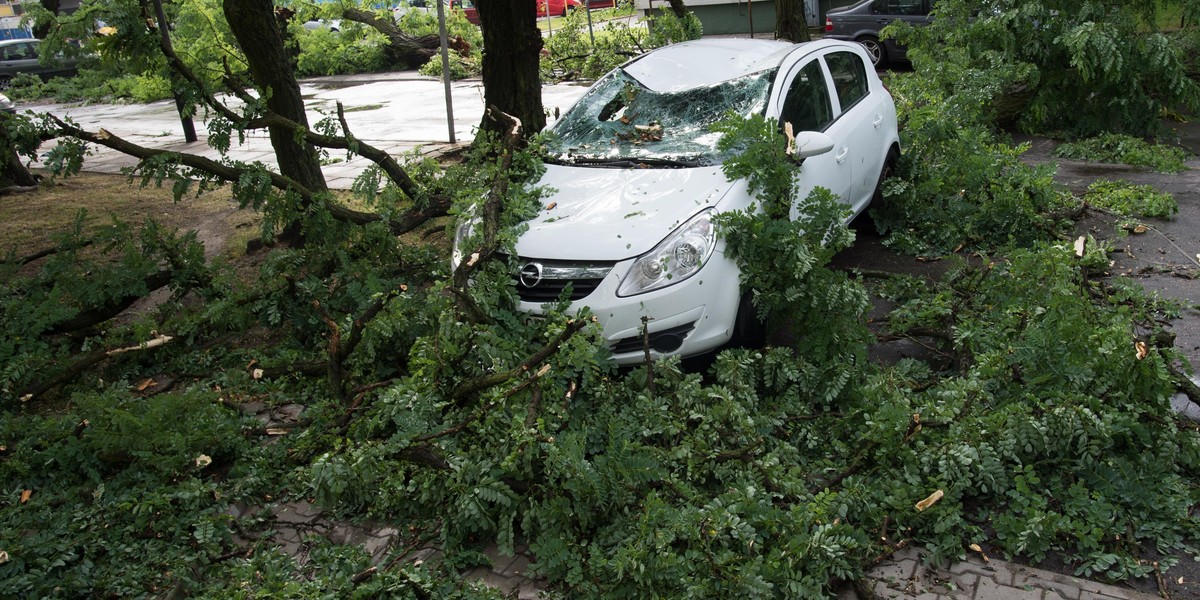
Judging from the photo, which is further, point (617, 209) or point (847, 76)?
point (847, 76)

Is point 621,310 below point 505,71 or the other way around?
below

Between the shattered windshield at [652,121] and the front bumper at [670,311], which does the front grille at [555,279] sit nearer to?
the front bumper at [670,311]

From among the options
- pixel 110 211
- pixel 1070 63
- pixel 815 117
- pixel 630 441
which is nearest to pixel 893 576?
pixel 630 441

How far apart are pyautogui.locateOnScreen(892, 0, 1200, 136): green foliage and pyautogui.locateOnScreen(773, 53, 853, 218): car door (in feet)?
13.0

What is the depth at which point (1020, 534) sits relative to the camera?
3479mm

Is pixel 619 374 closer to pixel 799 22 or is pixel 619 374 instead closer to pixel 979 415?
pixel 979 415

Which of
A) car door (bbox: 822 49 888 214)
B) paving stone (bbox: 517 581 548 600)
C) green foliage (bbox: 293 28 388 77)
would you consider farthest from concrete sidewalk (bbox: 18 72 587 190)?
paving stone (bbox: 517 581 548 600)

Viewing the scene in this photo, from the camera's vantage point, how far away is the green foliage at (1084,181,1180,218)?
7234 mm

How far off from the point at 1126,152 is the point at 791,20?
16.1ft

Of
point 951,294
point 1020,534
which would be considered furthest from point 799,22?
point 1020,534

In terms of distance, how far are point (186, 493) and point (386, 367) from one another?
1308 mm

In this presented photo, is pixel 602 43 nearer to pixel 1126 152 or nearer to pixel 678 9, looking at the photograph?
pixel 678 9

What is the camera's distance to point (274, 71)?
24.9ft

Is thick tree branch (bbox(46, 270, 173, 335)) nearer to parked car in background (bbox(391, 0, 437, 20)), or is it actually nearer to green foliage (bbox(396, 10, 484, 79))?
parked car in background (bbox(391, 0, 437, 20))
